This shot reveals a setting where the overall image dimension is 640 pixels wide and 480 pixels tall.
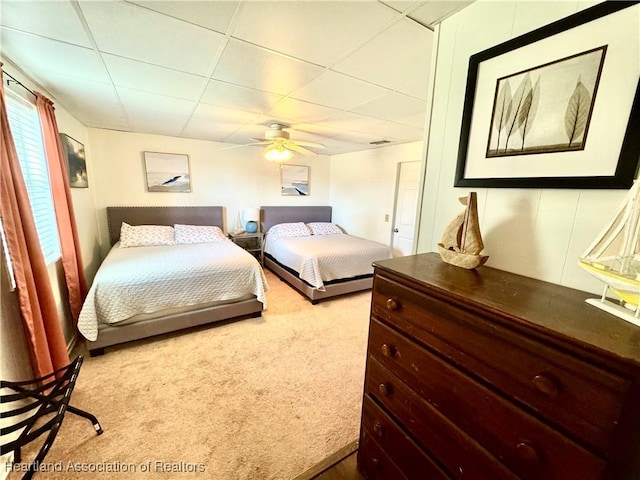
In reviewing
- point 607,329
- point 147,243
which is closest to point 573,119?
point 607,329

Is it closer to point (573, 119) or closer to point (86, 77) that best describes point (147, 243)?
point (86, 77)

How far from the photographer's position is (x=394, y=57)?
5.07 ft

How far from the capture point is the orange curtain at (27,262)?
55.8 inches

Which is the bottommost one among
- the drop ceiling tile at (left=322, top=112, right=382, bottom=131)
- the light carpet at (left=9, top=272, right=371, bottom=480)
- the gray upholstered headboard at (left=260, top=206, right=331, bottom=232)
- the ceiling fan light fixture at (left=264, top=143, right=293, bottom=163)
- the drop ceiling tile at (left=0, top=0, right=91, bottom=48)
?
the light carpet at (left=9, top=272, right=371, bottom=480)

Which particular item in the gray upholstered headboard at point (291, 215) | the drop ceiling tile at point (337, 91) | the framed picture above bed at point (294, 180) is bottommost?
the gray upholstered headboard at point (291, 215)

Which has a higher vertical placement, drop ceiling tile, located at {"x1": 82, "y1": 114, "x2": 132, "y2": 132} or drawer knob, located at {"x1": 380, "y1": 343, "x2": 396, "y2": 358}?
drop ceiling tile, located at {"x1": 82, "y1": 114, "x2": 132, "y2": 132}

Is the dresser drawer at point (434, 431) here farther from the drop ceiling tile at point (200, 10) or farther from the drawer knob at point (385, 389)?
the drop ceiling tile at point (200, 10)

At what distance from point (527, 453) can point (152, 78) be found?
2.79 m

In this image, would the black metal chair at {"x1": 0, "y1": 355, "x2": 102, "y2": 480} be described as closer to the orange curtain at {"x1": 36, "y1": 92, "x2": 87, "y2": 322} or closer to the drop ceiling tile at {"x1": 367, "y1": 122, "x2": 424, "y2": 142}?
the orange curtain at {"x1": 36, "y1": 92, "x2": 87, "y2": 322}

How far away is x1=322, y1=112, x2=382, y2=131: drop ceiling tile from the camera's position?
2.69 meters

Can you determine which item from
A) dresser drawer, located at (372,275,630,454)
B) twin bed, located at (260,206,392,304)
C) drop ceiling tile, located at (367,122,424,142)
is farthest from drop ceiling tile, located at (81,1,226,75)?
twin bed, located at (260,206,392,304)

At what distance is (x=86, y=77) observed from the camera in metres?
1.91

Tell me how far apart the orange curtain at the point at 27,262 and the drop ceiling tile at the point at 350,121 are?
95.7 inches

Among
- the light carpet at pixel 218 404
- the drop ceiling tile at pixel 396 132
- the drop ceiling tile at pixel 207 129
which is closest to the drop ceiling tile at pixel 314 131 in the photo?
the drop ceiling tile at pixel 396 132
